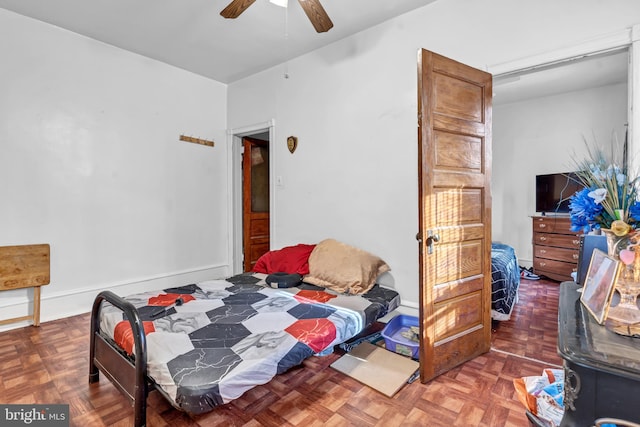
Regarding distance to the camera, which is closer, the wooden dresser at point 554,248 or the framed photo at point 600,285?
the framed photo at point 600,285

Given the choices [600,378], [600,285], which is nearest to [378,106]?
[600,285]

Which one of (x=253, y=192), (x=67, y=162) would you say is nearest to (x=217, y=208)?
(x=253, y=192)

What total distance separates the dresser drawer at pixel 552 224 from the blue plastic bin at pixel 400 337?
3158 millimetres

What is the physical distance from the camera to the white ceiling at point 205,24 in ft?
9.21

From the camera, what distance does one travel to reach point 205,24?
311cm

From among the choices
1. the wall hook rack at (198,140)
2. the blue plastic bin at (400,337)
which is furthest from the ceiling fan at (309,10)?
the blue plastic bin at (400,337)

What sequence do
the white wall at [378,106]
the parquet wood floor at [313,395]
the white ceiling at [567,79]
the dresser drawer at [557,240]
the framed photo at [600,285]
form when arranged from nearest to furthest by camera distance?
1. the framed photo at [600,285]
2. the parquet wood floor at [313,395]
3. the white wall at [378,106]
4. the white ceiling at [567,79]
5. the dresser drawer at [557,240]

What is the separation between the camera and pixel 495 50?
8.13 ft

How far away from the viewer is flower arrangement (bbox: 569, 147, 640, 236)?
103 cm

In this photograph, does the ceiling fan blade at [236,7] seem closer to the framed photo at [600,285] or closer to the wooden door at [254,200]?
the framed photo at [600,285]

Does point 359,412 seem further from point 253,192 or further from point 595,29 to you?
point 253,192

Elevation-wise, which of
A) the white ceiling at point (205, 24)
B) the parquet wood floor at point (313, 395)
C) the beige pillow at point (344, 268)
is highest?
the white ceiling at point (205, 24)

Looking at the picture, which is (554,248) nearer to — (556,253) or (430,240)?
(556,253)

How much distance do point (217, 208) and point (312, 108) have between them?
2.06 meters
